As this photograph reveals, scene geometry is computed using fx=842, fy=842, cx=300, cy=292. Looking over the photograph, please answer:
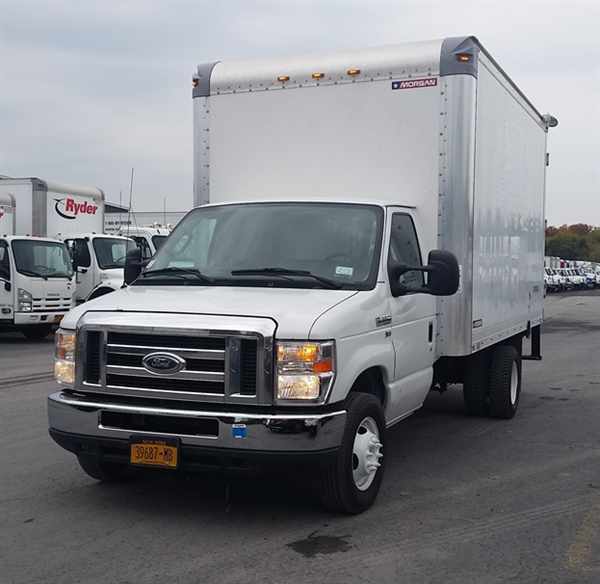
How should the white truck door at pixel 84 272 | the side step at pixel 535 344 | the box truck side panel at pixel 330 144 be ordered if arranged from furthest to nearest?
1. the white truck door at pixel 84 272
2. the side step at pixel 535 344
3. the box truck side panel at pixel 330 144

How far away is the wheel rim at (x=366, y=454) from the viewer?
553 centimetres

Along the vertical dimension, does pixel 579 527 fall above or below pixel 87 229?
below

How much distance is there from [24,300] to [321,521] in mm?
12788

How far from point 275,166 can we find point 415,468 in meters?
2.95

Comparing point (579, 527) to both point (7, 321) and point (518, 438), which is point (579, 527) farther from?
point (7, 321)

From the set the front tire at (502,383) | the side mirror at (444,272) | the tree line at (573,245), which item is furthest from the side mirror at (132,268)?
the tree line at (573,245)

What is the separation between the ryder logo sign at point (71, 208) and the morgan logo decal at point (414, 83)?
560 inches

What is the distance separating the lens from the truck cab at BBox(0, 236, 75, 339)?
16766 mm

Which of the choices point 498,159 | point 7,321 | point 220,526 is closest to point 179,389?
point 220,526

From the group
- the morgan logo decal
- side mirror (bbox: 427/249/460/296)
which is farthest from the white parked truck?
side mirror (bbox: 427/249/460/296)

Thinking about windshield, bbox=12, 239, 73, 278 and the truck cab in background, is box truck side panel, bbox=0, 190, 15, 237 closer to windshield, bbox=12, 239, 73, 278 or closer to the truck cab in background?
windshield, bbox=12, 239, 73, 278

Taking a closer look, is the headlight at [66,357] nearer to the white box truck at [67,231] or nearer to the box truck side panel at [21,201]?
the white box truck at [67,231]

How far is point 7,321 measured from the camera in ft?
55.3

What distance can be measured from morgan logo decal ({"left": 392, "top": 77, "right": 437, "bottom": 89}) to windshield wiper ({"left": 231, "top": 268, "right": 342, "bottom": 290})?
2.25 meters
